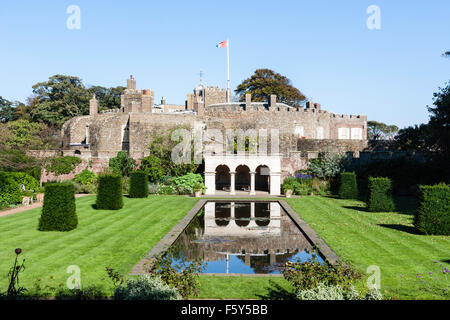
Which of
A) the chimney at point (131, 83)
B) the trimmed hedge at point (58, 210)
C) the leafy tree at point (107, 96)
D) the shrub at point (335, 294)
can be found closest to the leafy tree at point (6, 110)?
the leafy tree at point (107, 96)

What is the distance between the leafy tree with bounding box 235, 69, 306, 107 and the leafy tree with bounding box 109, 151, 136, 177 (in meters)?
22.1

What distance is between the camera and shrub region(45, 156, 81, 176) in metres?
27.0

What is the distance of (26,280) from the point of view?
7.84m

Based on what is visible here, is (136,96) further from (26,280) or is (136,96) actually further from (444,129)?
(26,280)

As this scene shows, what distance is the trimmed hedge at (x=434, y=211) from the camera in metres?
12.9

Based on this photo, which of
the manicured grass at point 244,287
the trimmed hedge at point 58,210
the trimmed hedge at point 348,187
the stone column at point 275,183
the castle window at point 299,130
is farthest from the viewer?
the castle window at point 299,130

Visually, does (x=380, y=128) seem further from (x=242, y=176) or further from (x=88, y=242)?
(x=88, y=242)

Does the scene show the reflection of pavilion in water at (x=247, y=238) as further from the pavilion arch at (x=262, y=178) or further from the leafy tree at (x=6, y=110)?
the leafy tree at (x=6, y=110)

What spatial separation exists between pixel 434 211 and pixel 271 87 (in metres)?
34.9

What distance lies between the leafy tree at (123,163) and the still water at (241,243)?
38.2ft

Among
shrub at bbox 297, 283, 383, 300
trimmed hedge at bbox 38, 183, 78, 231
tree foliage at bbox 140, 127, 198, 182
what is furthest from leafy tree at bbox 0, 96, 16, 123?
shrub at bbox 297, 283, 383, 300

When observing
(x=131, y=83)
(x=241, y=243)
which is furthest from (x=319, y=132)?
(x=241, y=243)

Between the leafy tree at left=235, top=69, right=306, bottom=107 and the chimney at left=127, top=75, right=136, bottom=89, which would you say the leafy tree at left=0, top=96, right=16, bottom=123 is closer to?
the chimney at left=127, top=75, right=136, bottom=89
